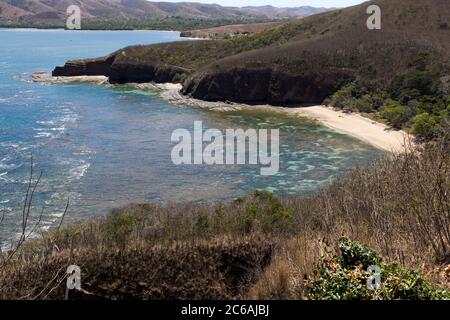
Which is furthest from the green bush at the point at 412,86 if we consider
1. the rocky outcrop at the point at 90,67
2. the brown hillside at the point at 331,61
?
the rocky outcrop at the point at 90,67

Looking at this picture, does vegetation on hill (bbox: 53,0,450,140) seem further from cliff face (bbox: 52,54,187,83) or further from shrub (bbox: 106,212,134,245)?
shrub (bbox: 106,212,134,245)

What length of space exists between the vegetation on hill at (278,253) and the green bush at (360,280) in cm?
2

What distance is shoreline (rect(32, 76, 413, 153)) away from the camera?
41.9 metres

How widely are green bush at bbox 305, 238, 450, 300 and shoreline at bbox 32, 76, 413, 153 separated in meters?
21.4

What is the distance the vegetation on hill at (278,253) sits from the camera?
8547mm

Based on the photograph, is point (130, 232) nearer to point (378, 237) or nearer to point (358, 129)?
point (378, 237)

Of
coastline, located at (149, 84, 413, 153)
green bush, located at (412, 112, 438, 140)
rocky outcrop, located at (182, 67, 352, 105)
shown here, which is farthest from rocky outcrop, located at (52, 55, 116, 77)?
green bush, located at (412, 112, 438, 140)

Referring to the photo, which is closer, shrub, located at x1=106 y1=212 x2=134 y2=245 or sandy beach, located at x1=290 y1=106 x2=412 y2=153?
shrub, located at x1=106 y1=212 x2=134 y2=245

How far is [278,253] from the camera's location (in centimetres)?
1252

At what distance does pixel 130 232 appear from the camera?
1841 centimetres

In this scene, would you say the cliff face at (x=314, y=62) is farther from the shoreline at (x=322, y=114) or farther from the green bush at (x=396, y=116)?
the green bush at (x=396, y=116)

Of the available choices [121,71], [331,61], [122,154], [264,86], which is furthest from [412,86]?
[121,71]

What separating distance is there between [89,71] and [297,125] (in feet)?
150
